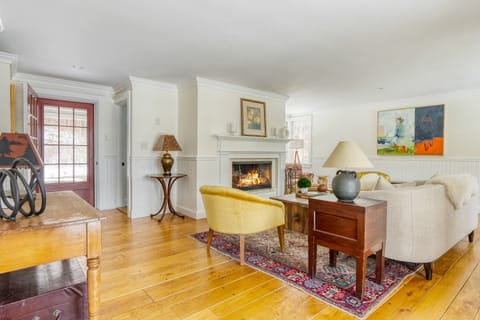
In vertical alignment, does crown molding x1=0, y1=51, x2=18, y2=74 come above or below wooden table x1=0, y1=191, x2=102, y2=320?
above

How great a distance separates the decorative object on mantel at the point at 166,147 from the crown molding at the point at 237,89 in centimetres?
101

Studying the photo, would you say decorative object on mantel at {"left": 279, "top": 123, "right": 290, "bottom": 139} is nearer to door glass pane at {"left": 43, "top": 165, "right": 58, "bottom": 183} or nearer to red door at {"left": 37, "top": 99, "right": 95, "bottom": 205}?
red door at {"left": 37, "top": 99, "right": 95, "bottom": 205}

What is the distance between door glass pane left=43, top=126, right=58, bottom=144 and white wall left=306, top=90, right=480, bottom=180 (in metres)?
5.85

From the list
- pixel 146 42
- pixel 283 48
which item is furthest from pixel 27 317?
pixel 283 48

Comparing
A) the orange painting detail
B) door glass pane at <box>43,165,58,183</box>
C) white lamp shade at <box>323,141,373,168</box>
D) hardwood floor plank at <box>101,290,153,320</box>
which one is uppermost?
the orange painting detail

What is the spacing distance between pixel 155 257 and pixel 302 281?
150 centimetres

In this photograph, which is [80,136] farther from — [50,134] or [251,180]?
[251,180]

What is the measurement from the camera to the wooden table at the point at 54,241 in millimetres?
1105

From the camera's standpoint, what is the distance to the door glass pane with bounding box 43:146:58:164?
15.3ft

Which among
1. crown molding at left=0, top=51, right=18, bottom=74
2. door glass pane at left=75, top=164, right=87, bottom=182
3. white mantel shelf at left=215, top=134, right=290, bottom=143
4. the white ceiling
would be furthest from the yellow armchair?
door glass pane at left=75, top=164, right=87, bottom=182

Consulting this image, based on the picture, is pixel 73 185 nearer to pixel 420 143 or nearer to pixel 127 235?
pixel 127 235

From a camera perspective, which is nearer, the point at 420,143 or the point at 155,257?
the point at 155,257

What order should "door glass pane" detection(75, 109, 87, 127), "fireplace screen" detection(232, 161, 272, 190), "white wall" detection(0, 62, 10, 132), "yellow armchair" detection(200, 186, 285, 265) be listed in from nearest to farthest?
1. "yellow armchair" detection(200, 186, 285, 265)
2. "white wall" detection(0, 62, 10, 132)
3. "door glass pane" detection(75, 109, 87, 127)
4. "fireplace screen" detection(232, 161, 272, 190)

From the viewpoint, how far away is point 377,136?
630cm
